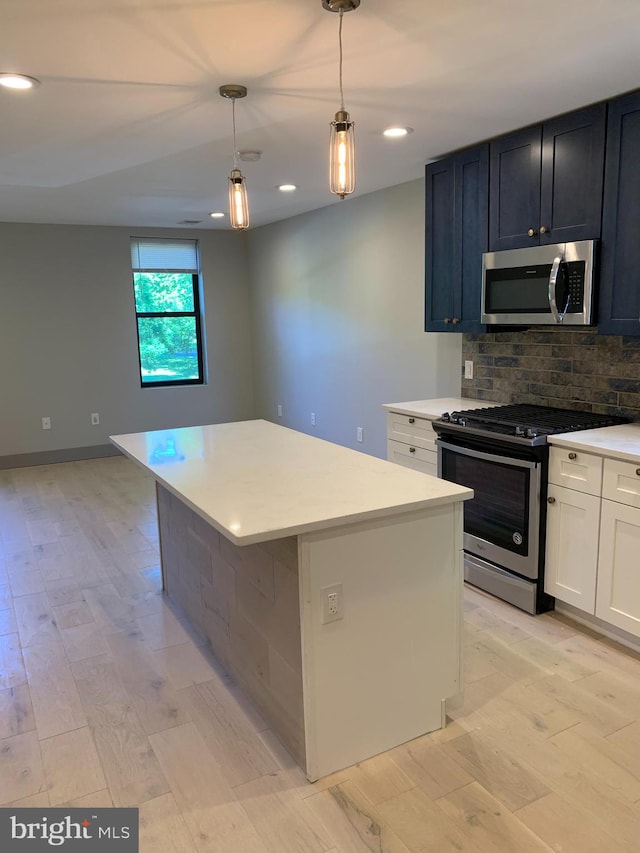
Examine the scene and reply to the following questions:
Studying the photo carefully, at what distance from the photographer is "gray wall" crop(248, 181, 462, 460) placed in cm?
444

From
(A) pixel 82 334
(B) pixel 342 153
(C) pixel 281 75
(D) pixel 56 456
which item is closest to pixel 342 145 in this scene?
(B) pixel 342 153

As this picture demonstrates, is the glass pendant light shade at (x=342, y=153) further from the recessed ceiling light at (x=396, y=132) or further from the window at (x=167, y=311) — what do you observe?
the window at (x=167, y=311)

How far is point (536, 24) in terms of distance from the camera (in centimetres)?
203

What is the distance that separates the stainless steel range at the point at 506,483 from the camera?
113 inches

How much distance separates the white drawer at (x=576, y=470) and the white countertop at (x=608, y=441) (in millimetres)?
36

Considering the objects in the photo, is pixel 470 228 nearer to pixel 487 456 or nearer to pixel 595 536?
pixel 487 456

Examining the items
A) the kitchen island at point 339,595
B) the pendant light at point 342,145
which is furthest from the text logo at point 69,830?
the pendant light at point 342,145

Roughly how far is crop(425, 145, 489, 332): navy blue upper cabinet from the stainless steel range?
71cm

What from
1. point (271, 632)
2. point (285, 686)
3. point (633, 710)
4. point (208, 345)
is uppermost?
point (208, 345)

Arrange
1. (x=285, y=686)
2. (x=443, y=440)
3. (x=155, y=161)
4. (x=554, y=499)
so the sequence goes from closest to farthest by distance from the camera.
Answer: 1. (x=285, y=686)
2. (x=554, y=499)
3. (x=443, y=440)
4. (x=155, y=161)

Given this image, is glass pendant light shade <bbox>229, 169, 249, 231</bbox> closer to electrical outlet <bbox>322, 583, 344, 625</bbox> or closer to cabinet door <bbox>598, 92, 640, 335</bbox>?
electrical outlet <bbox>322, 583, 344, 625</bbox>

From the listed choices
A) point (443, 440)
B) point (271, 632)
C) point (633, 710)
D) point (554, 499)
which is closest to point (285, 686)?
point (271, 632)

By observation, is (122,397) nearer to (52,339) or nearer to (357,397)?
(52,339)

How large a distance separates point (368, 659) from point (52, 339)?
518 cm
